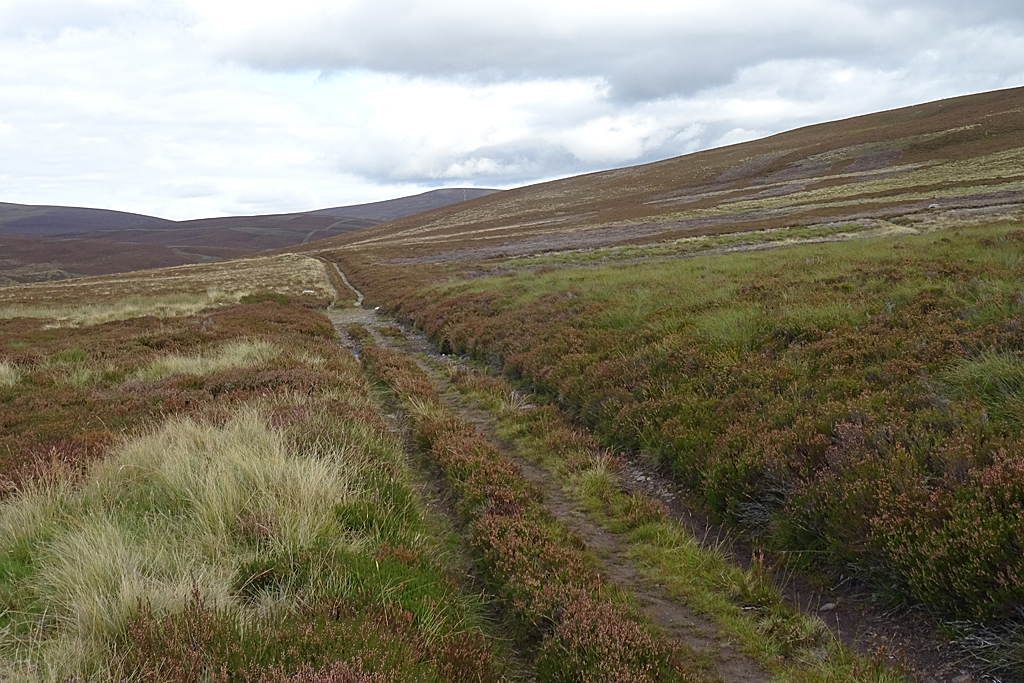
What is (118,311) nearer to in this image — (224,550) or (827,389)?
(224,550)

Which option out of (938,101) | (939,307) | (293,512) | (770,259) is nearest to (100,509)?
(293,512)

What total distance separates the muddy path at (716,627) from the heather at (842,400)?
22cm

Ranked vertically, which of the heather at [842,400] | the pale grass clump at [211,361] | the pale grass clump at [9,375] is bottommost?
the heather at [842,400]

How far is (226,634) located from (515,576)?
2457mm

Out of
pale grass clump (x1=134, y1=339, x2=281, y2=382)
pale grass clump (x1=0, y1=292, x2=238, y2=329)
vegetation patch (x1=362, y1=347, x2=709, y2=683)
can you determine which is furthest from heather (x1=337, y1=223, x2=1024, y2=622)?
pale grass clump (x1=0, y1=292, x2=238, y2=329)

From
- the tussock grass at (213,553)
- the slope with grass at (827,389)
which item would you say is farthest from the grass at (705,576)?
the tussock grass at (213,553)

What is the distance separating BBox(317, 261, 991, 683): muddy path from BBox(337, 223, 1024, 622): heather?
0.22m

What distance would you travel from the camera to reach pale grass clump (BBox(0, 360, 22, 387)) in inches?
468

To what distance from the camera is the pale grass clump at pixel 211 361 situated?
503 inches

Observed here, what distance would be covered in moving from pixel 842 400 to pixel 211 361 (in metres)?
12.9

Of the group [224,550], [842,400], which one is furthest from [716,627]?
[224,550]

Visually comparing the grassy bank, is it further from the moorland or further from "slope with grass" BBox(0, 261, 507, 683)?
"slope with grass" BBox(0, 261, 507, 683)

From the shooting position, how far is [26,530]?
515 cm

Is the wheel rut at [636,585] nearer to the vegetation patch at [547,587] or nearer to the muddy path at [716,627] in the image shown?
the muddy path at [716,627]
